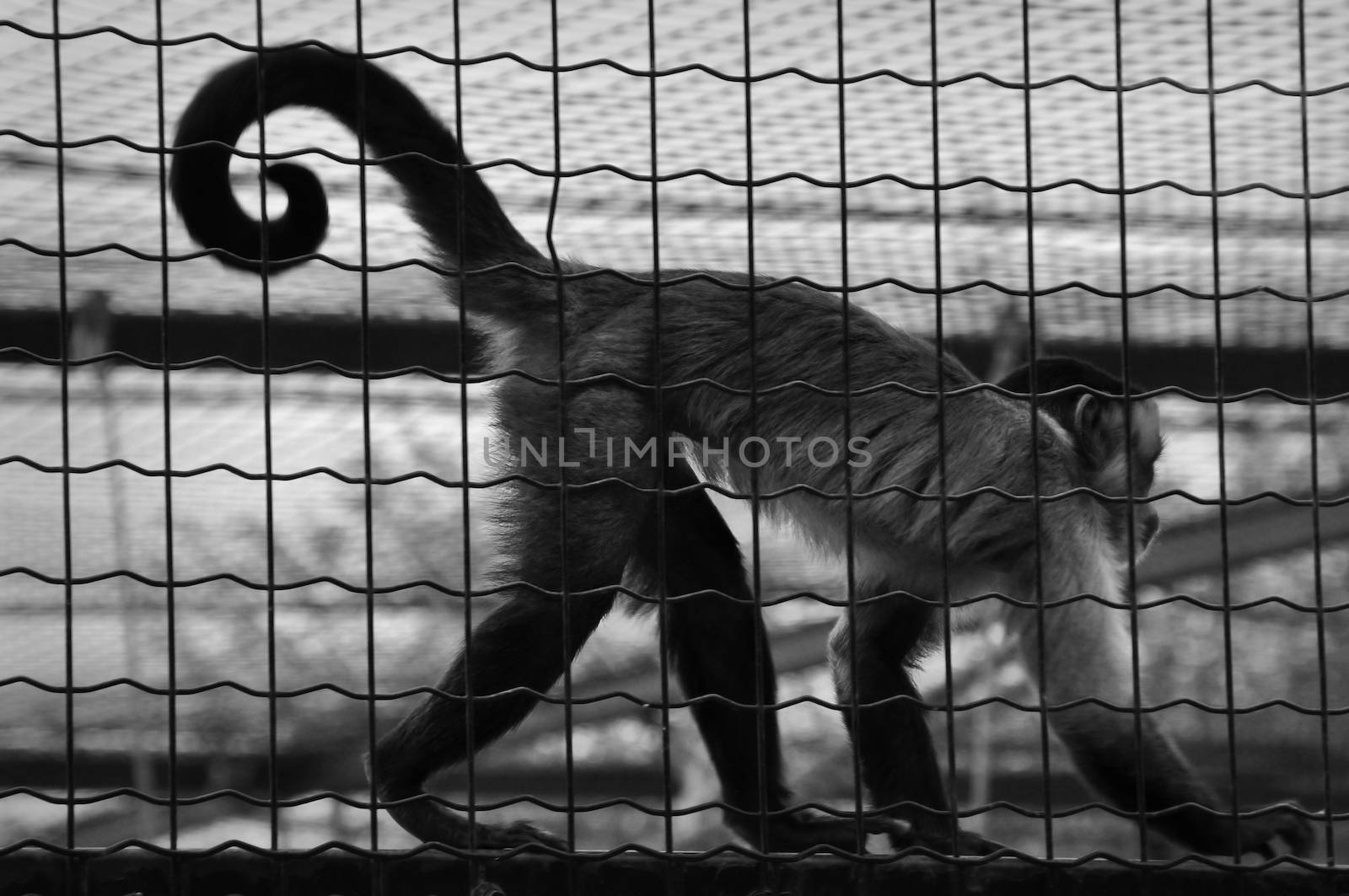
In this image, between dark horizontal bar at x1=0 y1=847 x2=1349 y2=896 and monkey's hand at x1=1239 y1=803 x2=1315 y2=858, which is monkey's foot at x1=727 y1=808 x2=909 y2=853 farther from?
monkey's hand at x1=1239 y1=803 x2=1315 y2=858

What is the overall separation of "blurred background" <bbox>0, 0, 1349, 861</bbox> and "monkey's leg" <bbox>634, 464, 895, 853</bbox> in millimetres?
206

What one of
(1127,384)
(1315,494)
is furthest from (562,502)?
(1315,494)

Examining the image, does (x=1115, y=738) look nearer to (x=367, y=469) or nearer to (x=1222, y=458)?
(x=1222, y=458)

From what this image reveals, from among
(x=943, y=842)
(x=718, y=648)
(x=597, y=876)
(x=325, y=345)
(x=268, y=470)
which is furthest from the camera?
(x=325, y=345)

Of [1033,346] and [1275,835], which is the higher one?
[1033,346]

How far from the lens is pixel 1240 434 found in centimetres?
526

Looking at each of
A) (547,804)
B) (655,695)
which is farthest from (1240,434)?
(547,804)

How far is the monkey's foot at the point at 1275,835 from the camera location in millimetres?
2754

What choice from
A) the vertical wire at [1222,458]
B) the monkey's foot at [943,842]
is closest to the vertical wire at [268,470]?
the monkey's foot at [943,842]

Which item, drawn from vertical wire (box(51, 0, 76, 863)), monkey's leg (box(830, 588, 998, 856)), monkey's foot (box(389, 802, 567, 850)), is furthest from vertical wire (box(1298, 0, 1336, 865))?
vertical wire (box(51, 0, 76, 863))

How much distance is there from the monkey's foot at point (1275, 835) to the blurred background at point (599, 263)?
0.72 ft

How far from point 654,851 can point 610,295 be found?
46.8 inches

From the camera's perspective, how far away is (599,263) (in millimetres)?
3629

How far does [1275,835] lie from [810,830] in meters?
0.90
